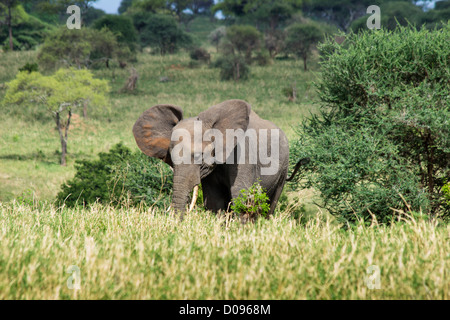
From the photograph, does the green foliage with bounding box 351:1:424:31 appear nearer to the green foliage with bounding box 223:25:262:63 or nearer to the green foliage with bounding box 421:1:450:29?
the green foliage with bounding box 421:1:450:29

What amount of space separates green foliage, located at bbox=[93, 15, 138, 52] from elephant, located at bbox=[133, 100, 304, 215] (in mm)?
67063

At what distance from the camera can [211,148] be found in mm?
8023

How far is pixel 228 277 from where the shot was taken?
4.52m

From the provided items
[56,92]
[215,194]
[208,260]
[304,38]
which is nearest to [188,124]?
[215,194]

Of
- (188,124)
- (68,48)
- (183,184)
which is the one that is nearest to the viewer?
(183,184)

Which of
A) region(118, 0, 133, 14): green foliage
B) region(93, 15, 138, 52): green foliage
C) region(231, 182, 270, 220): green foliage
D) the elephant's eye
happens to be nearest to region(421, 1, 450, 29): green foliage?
region(93, 15, 138, 52): green foliage

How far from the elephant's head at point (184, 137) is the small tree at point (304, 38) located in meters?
62.2

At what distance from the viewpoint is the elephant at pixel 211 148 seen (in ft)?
25.3

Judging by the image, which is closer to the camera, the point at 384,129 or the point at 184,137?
the point at 184,137

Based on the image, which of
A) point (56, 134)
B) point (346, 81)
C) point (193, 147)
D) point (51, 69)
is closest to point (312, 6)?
point (51, 69)

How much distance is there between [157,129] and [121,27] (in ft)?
230

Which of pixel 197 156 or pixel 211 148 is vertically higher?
pixel 211 148

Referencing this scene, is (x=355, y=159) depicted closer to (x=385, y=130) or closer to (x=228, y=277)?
(x=385, y=130)

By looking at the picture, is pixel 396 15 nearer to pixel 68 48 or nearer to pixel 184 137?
pixel 68 48
